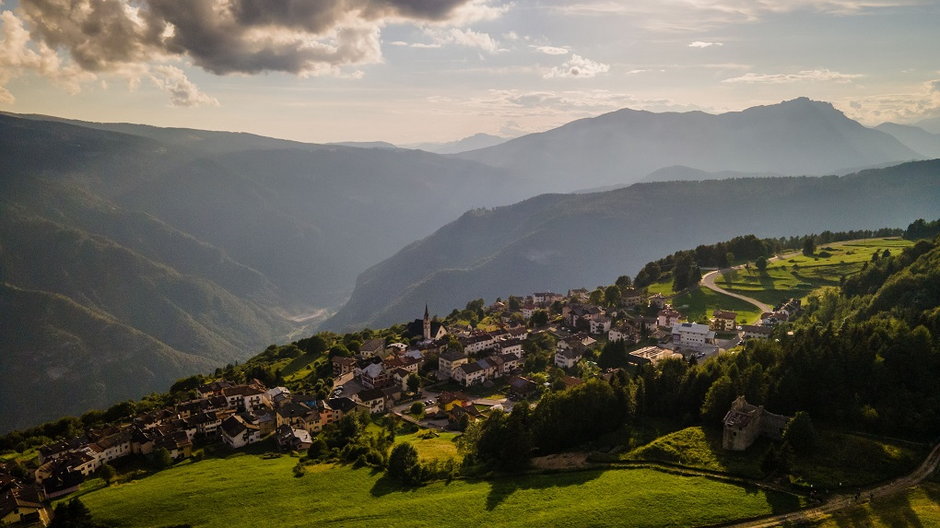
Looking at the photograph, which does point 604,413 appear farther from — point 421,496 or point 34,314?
point 34,314

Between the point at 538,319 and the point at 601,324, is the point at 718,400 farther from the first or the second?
the point at 538,319

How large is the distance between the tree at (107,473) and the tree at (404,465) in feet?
98.0

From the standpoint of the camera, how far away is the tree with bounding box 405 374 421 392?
78.5 m

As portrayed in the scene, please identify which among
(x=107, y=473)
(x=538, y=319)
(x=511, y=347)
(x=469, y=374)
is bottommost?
(x=107, y=473)

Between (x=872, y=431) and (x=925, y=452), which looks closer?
(x=925, y=452)

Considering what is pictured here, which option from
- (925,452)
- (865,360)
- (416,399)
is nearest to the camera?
(925,452)

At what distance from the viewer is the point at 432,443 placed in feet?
187

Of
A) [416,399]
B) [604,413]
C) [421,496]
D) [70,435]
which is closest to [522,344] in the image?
[416,399]

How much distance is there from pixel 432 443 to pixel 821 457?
116ft

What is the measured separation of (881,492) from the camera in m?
35.3

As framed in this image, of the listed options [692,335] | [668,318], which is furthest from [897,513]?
[668,318]

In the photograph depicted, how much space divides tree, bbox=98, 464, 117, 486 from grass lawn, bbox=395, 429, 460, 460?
29.2 meters

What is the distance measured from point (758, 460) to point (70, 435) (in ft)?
258

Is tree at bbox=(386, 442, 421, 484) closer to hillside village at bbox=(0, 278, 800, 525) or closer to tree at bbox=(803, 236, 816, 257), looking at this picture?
hillside village at bbox=(0, 278, 800, 525)
